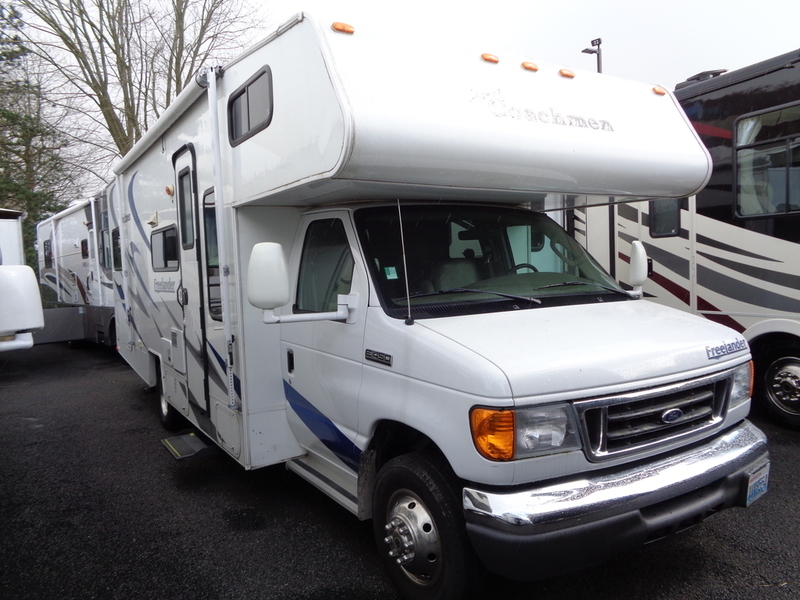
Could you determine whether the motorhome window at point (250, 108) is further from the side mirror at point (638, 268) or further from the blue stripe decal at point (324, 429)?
the side mirror at point (638, 268)

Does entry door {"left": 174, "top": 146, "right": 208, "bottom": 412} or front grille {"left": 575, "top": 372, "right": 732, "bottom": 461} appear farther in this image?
entry door {"left": 174, "top": 146, "right": 208, "bottom": 412}

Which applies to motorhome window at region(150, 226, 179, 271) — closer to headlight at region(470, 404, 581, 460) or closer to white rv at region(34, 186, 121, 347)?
headlight at region(470, 404, 581, 460)

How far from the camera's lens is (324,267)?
3.66 metres

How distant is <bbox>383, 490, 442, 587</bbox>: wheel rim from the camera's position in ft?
9.06

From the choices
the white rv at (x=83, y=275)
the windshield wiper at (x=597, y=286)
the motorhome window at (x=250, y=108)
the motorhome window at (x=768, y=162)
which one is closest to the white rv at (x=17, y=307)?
the motorhome window at (x=250, y=108)

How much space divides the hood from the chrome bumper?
0.39m

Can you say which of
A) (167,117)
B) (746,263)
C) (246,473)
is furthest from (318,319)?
(746,263)

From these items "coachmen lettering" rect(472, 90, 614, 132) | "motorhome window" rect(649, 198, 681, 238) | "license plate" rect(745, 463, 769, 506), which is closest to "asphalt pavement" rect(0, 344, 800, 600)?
"license plate" rect(745, 463, 769, 506)

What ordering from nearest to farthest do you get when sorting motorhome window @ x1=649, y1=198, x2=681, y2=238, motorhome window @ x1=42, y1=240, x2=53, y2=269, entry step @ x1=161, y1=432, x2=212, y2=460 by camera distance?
entry step @ x1=161, y1=432, x2=212, y2=460, motorhome window @ x1=649, y1=198, x2=681, y2=238, motorhome window @ x1=42, y1=240, x2=53, y2=269

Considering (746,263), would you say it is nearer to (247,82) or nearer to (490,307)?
(490,307)

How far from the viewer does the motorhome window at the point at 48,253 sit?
14.9m

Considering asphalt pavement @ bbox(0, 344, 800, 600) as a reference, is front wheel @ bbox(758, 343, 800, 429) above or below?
above

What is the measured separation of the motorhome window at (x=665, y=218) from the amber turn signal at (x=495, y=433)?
436cm

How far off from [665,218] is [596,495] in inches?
176
